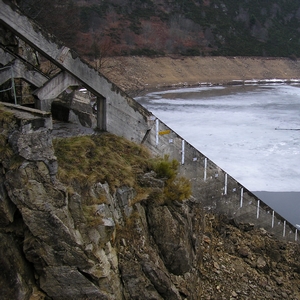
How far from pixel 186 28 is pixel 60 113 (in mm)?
56006

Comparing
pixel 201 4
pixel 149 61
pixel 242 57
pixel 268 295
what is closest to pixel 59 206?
pixel 268 295

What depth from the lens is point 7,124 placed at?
13.9 feet

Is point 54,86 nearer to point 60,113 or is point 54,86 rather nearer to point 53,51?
point 53,51

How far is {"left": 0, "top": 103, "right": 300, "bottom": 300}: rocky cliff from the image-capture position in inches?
165

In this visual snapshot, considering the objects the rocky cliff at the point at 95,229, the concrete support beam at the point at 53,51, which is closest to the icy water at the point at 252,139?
the rocky cliff at the point at 95,229

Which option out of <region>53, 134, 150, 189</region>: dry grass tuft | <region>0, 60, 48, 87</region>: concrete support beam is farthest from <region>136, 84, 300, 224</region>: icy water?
<region>0, 60, 48, 87</region>: concrete support beam

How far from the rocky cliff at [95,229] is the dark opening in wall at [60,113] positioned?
1637mm

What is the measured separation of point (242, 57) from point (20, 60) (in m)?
56.4

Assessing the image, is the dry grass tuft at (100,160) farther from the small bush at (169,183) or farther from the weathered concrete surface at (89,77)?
the weathered concrete surface at (89,77)

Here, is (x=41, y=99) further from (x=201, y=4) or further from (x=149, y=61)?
(x=201, y=4)

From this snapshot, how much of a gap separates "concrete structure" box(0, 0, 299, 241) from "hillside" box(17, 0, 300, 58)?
3663 centimetres

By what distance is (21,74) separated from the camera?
827cm

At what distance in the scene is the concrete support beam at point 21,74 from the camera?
7.72 metres

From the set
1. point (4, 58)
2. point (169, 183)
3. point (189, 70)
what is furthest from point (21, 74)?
point (189, 70)
